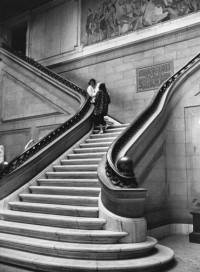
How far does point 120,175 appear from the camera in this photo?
14.8ft

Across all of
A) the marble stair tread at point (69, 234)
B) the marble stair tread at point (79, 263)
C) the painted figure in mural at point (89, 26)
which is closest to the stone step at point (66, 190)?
the marble stair tread at point (69, 234)

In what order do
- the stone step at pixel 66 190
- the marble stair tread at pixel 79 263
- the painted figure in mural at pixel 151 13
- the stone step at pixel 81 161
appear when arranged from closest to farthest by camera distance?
the marble stair tread at pixel 79 263 → the stone step at pixel 66 190 → the stone step at pixel 81 161 → the painted figure in mural at pixel 151 13

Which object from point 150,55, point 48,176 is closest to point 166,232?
point 48,176

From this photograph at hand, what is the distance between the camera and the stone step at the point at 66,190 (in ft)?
17.4

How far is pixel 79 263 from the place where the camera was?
3.62 m

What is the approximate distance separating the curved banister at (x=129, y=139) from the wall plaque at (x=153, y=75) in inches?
108

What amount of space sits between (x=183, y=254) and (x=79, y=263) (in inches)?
84.7

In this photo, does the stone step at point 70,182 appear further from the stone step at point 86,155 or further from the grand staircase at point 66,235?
the stone step at point 86,155

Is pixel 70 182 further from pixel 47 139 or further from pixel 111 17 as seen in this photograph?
pixel 111 17

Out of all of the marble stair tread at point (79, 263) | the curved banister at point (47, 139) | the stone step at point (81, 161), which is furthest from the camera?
the stone step at point (81, 161)

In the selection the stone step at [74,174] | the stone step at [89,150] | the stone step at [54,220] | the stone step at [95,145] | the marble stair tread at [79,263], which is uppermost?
the stone step at [95,145]

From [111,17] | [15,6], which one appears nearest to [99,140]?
[111,17]

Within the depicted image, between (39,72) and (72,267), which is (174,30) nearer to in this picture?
(39,72)

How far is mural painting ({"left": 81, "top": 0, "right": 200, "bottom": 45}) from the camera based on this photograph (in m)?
10.7
